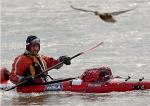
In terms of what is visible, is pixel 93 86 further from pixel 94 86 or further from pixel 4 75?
pixel 4 75

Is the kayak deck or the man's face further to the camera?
the man's face

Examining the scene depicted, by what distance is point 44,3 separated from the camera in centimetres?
2919

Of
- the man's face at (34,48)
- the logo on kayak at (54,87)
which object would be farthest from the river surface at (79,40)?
the man's face at (34,48)

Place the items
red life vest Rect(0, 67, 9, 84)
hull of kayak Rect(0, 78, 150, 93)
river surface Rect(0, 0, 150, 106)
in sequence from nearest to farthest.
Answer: river surface Rect(0, 0, 150, 106), hull of kayak Rect(0, 78, 150, 93), red life vest Rect(0, 67, 9, 84)

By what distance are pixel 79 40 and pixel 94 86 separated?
266 inches

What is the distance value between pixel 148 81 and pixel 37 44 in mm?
2064

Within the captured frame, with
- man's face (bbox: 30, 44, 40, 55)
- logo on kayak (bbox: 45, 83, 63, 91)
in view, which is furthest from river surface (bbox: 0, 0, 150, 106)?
man's face (bbox: 30, 44, 40, 55)

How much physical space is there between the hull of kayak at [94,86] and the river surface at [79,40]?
10cm

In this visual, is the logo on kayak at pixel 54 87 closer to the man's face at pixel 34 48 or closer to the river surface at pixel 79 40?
the river surface at pixel 79 40

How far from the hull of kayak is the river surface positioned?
0.10 metres

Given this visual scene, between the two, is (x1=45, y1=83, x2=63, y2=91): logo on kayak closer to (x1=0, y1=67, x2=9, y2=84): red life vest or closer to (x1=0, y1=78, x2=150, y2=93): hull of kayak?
(x1=0, y1=78, x2=150, y2=93): hull of kayak

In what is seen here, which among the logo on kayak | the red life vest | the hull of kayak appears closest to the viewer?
the hull of kayak

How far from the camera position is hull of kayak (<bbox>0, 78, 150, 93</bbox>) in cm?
1345

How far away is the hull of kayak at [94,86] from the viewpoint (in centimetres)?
1345
